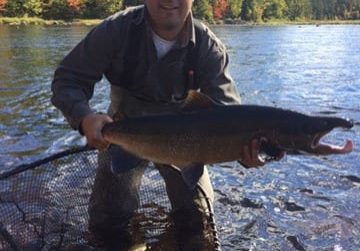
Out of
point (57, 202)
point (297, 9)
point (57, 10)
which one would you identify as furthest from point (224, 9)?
point (57, 202)

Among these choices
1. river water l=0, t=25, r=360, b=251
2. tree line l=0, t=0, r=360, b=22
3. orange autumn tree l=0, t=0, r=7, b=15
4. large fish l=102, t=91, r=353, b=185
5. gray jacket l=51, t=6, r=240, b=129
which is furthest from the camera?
tree line l=0, t=0, r=360, b=22

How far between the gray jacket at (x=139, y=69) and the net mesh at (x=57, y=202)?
56 centimetres

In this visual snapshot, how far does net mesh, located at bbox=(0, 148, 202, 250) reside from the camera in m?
4.69

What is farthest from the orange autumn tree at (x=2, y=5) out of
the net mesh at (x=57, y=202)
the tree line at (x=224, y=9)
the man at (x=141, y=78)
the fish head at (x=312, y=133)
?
the fish head at (x=312, y=133)

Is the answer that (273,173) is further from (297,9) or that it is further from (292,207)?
(297,9)

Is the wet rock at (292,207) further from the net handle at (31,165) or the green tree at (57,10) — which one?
the green tree at (57,10)

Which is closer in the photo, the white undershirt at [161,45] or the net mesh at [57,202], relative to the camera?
the white undershirt at [161,45]

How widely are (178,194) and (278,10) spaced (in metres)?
142

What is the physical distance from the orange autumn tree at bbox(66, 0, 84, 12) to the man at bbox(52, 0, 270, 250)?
3132 inches

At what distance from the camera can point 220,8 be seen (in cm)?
11712

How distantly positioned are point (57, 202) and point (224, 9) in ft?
384

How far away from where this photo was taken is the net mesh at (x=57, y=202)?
469cm

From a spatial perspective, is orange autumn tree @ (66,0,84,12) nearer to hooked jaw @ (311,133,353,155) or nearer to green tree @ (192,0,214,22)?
green tree @ (192,0,214,22)

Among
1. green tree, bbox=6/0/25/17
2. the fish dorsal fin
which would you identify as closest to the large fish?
the fish dorsal fin
